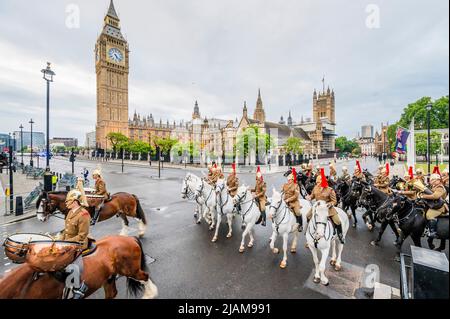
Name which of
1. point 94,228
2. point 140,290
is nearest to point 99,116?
point 94,228

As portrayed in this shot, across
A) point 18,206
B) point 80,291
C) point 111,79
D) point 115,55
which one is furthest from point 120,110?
point 80,291

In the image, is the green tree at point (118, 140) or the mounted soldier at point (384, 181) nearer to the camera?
the mounted soldier at point (384, 181)

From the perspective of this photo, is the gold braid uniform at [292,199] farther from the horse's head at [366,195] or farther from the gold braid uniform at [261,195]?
the horse's head at [366,195]

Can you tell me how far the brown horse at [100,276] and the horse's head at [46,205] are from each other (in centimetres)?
369

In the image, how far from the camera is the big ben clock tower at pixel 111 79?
81.4 meters

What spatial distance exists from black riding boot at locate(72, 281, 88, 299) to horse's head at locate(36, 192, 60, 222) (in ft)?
13.0

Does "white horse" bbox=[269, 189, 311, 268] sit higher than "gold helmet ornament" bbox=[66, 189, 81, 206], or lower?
lower

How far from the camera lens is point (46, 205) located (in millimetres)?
5711

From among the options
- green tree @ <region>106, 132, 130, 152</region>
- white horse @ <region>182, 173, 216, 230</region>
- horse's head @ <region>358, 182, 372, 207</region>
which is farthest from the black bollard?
green tree @ <region>106, 132, 130, 152</region>

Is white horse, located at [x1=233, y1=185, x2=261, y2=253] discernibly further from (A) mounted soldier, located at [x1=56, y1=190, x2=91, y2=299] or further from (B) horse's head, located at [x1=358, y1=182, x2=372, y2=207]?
(A) mounted soldier, located at [x1=56, y1=190, x2=91, y2=299]

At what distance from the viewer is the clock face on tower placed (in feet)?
274

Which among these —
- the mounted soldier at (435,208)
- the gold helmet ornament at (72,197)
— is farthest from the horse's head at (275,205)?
the gold helmet ornament at (72,197)

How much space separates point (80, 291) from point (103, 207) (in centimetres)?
405
